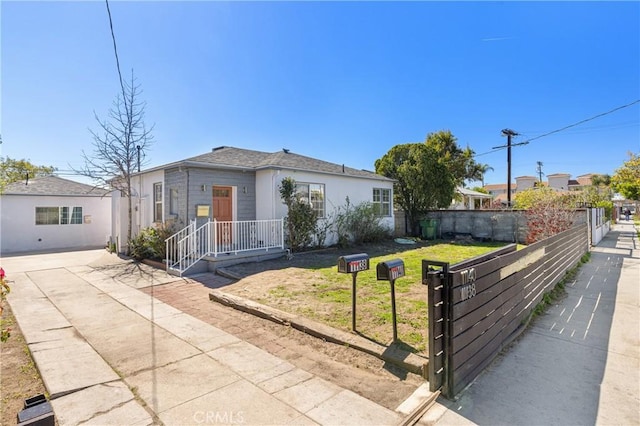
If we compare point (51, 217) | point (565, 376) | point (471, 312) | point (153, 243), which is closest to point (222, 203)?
point (153, 243)

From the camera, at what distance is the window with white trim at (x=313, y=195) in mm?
11531

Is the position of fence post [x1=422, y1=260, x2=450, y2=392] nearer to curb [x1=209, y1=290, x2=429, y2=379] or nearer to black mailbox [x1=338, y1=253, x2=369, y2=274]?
curb [x1=209, y1=290, x2=429, y2=379]

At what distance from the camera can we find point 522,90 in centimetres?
1361

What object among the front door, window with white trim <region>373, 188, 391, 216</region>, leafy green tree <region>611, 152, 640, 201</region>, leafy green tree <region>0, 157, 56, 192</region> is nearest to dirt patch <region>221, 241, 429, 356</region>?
the front door

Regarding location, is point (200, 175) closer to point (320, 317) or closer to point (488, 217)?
point (320, 317)

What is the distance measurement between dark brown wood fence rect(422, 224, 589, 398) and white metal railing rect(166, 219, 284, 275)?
6.74m

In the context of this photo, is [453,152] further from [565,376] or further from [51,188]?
[51,188]

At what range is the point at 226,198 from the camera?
1064cm

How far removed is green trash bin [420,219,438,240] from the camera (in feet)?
52.4

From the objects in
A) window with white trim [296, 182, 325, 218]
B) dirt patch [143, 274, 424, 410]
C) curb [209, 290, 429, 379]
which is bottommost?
dirt patch [143, 274, 424, 410]

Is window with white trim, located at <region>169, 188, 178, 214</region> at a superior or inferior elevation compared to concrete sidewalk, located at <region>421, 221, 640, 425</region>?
superior

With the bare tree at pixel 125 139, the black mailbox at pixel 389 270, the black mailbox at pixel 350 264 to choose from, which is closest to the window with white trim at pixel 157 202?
the bare tree at pixel 125 139

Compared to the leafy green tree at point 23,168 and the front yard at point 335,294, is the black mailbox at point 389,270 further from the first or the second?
the leafy green tree at point 23,168

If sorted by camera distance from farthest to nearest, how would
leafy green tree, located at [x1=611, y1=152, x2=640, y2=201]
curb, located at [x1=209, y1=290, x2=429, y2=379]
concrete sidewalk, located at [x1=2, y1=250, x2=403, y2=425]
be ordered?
leafy green tree, located at [x1=611, y1=152, x2=640, y2=201] → curb, located at [x1=209, y1=290, x2=429, y2=379] → concrete sidewalk, located at [x1=2, y1=250, x2=403, y2=425]
